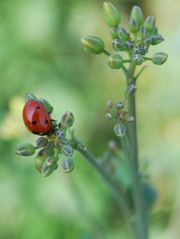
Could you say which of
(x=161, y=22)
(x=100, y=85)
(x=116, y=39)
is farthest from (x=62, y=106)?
(x=116, y=39)

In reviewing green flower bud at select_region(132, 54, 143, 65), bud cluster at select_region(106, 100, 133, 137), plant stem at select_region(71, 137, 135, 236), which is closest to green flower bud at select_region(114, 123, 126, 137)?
bud cluster at select_region(106, 100, 133, 137)

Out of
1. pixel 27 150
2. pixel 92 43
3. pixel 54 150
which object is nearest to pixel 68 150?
pixel 54 150

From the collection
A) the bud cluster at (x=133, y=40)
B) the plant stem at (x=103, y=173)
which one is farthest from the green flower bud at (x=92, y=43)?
the plant stem at (x=103, y=173)

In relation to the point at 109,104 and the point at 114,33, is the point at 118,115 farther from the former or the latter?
the point at 114,33

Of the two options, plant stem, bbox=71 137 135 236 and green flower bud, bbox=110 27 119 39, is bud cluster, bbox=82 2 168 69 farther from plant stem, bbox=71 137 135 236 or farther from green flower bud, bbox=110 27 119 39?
plant stem, bbox=71 137 135 236

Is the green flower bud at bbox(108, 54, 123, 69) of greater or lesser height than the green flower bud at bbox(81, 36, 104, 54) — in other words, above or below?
below

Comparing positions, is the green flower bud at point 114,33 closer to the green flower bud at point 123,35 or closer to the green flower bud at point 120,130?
the green flower bud at point 123,35

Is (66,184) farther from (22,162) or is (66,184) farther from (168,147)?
(168,147)
